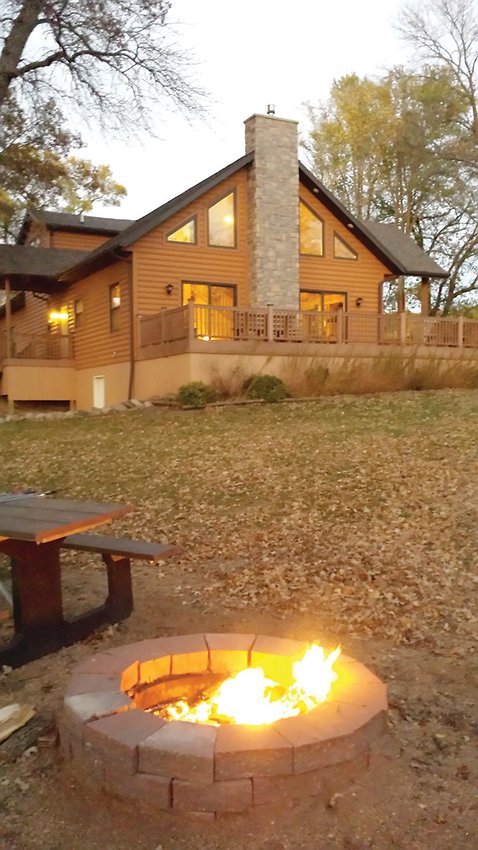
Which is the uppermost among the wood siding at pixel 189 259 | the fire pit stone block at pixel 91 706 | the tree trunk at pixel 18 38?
the tree trunk at pixel 18 38

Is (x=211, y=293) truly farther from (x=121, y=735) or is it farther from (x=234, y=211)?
(x=121, y=735)

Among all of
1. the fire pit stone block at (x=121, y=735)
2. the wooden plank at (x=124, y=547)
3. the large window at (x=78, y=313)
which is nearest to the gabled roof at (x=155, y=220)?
the large window at (x=78, y=313)

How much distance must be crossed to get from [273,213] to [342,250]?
300 cm

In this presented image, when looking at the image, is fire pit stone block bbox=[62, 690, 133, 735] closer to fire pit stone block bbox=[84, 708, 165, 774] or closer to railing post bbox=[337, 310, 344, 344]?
fire pit stone block bbox=[84, 708, 165, 774]

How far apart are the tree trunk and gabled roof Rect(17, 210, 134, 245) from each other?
659 centimetres

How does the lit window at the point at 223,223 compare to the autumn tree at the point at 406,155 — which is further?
the autumn tree at the point at 406,155

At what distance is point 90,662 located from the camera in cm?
325

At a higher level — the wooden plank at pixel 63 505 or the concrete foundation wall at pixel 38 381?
the concrete foundation wall at pixel 38 381

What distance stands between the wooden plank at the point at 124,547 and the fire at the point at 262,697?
884mm

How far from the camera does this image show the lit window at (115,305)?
60.7 ft

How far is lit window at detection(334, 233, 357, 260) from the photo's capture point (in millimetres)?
20578

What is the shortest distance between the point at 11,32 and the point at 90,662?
18467 millimetres

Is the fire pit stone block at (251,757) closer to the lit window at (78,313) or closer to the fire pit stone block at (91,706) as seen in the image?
the fire pit stone block at (91,706)

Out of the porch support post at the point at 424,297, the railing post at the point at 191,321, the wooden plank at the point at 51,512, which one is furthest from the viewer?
the porch support post at the point at 424,297
